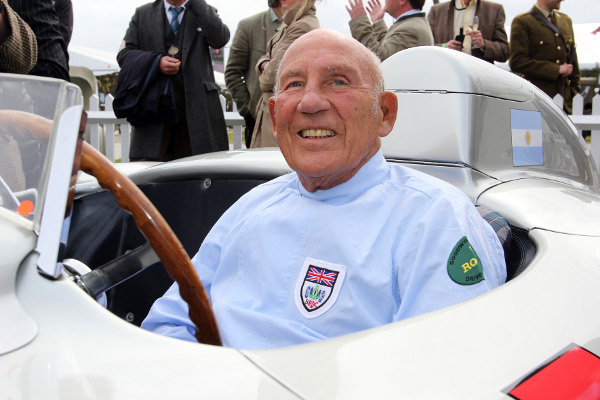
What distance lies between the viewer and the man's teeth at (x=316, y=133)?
1.41 m

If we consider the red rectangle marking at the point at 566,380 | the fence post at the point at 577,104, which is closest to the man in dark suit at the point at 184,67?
the red rectangle marking at the point at 566,380

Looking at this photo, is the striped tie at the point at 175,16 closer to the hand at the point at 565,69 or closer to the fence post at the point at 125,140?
the fence post at the point at 125,140

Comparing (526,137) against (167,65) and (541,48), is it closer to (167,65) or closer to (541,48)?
(167,65)

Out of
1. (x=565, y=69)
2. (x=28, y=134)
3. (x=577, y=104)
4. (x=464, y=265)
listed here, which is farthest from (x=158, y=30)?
(x=577, y=104)

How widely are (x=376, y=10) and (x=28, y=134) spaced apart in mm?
3429

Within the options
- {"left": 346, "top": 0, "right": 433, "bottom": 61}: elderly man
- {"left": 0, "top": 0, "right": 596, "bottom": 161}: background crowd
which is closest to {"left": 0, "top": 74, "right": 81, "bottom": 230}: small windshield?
{"left": 0, "top": 0, "right": 596, "bottom": 161}: background crowd

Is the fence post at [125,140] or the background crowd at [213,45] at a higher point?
the background crowd at [213,45]

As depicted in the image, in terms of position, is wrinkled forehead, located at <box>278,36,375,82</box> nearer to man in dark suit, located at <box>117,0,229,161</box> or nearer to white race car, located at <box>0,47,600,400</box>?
white race car, located at <box>0,47,600,400</box>

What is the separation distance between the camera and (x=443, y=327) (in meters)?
0.85

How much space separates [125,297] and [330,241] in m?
0.99

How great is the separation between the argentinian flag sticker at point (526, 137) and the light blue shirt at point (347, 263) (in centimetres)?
57

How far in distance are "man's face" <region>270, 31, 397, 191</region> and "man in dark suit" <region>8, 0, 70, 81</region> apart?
1636mm

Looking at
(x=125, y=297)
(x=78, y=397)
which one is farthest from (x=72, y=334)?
(x=125, y=297)

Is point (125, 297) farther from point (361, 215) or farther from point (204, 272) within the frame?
point (361, 215)
